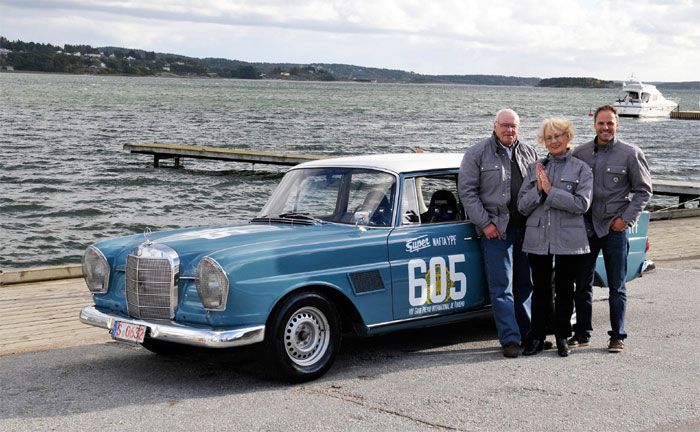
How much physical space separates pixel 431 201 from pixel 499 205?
0.65 meters

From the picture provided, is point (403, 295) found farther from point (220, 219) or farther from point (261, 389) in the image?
point (220, 219)

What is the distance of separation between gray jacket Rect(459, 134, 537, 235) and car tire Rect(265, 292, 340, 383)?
4.97 ft

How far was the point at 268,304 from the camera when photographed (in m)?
7.18

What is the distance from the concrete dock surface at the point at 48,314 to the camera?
29.6ft

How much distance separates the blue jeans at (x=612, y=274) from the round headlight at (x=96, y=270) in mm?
3843

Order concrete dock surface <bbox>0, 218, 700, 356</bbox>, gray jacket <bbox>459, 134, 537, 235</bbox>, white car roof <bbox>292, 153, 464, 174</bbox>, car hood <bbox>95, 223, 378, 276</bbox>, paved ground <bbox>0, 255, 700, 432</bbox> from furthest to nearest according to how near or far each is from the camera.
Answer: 1. concrete dock surface <bbox>0, 218, 700, 356</bbox>
2. white car roof <bbox>292, 153, 464, 174</bbox>
3. gray jacket <bbox>459, 134, 537, 235</bbox>
4. car hood <bbox>95, 223, 378, 276</bbox>
5. paved ground <bbox>0, 255, 700, 432</bbox>

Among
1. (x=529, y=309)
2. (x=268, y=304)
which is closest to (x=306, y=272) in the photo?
(x=268, y=304)

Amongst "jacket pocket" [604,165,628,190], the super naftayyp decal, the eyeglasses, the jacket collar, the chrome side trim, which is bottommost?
the chrome side trim

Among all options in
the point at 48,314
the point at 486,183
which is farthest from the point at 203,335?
the point at 48,314

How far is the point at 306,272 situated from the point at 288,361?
0.65m

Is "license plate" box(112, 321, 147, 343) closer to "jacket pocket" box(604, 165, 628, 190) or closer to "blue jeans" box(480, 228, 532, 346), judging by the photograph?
"blue jeans" box(480, 228, 532, 346)

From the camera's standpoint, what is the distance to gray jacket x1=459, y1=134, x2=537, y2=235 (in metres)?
8.23

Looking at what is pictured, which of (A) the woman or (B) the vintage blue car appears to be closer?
(B) the vintage blue car

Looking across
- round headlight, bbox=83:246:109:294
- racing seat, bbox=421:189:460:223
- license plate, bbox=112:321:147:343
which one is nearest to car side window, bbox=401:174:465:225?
racing seat, bbox=421:189:460:223
